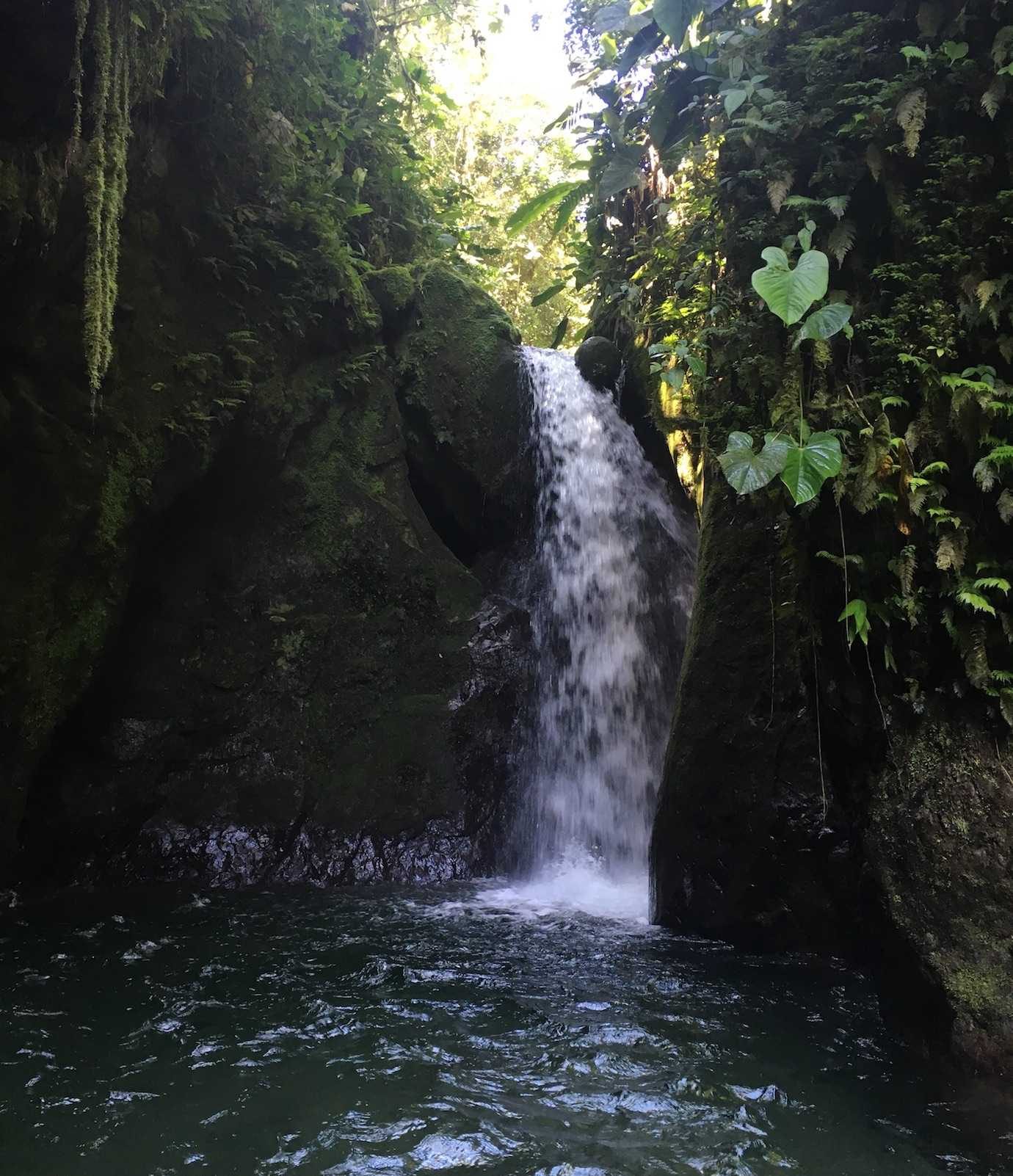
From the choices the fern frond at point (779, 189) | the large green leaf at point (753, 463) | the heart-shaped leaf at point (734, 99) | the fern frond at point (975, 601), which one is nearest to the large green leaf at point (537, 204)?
the heart-shaped leaf at point (734, 99)

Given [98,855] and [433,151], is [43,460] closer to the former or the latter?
[98,855]

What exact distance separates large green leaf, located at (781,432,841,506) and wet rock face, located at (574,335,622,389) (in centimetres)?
557

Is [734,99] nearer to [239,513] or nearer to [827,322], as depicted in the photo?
[827,322]

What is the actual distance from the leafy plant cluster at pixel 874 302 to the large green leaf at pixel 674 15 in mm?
11

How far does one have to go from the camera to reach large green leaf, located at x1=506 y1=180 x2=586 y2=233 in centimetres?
609

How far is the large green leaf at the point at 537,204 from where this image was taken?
6.09 m

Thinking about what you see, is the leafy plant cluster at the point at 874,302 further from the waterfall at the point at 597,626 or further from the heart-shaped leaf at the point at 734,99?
the waterfall at the point at 597,626

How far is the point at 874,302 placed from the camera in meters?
4.21

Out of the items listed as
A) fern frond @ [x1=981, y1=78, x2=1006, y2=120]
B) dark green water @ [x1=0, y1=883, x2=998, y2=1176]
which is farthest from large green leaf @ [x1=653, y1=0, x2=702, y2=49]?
dark green water @ [x1=0, y1=883, x2=998, y2=1176]

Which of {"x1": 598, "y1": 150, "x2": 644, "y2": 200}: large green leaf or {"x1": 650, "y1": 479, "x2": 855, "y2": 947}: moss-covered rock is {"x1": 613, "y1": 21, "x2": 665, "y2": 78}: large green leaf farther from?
{"x1": 650, "y1": 479, "x2": 855, "y2": 947}: moss-covered rock

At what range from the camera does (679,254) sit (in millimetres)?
6480

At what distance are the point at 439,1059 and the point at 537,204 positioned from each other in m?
5.71

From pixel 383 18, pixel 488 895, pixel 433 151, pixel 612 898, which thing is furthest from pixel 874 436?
pixel 433 151

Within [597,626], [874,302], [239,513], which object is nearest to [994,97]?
[874,302]
